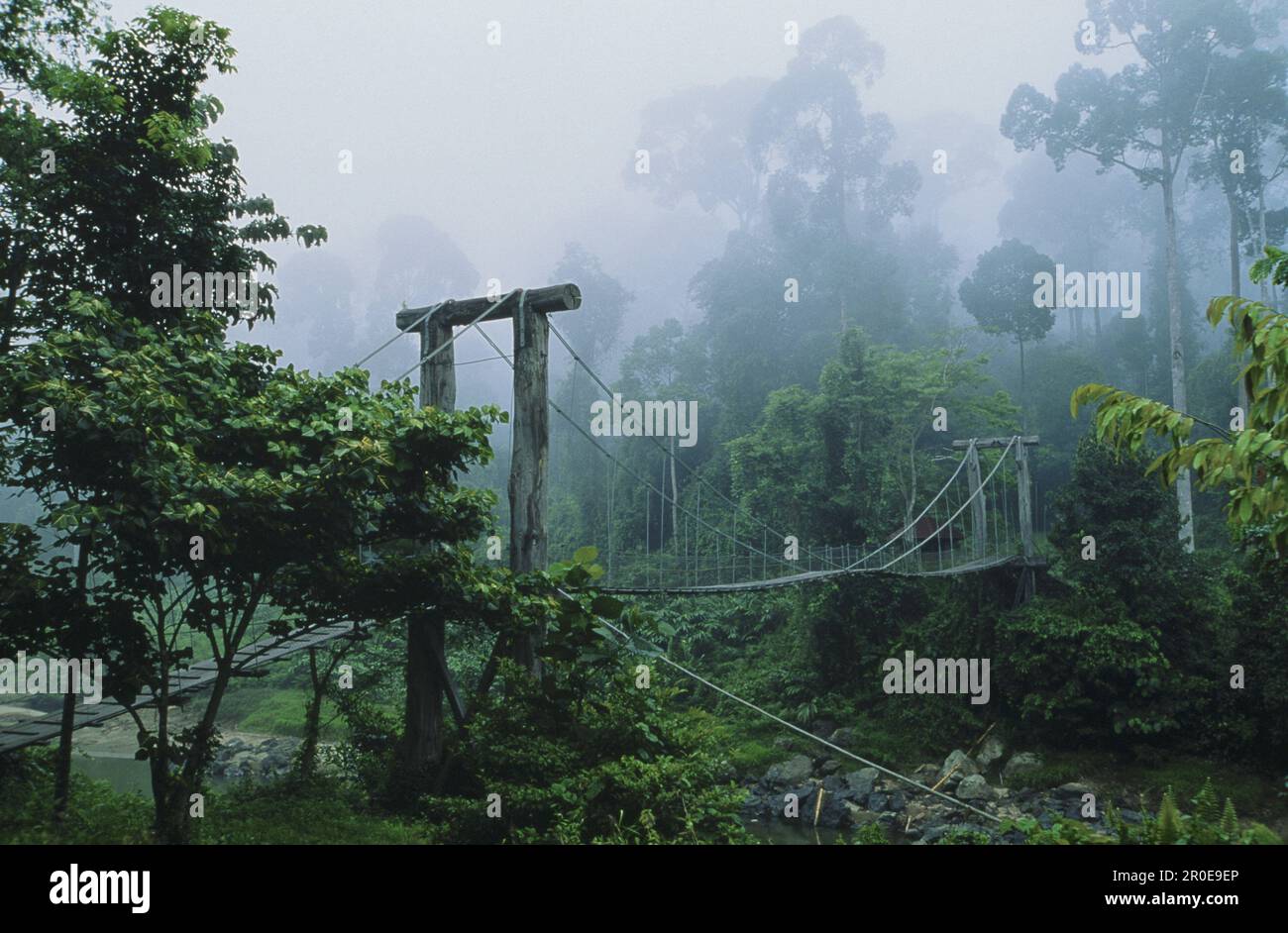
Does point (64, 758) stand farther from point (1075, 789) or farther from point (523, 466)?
point (1075, 789)

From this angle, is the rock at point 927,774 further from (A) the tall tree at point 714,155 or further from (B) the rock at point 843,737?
(A) the tall tree at point 714,155

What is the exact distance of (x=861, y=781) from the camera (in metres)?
8.99

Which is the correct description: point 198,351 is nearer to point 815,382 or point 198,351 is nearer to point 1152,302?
point 815,382

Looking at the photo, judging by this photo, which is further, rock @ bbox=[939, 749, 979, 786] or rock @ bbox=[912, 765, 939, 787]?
rock @ bbox=[912, 765, 939, 787]

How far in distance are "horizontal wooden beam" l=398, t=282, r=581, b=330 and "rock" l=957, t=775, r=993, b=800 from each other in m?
6.21

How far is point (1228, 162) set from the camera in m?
15.7

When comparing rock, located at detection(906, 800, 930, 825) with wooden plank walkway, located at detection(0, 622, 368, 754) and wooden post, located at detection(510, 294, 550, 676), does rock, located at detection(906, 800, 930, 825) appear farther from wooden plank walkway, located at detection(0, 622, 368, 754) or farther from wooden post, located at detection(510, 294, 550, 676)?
wooden plank walkway, located at detection(0, 622, 368, 754)

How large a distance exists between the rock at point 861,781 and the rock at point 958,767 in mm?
621

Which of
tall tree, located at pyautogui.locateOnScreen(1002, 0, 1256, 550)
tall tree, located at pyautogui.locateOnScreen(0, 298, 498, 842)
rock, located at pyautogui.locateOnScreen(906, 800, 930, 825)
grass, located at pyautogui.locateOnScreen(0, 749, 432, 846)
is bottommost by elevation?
Answer: rock, located at pyautogui.locateOnScreen(906, 800, 930, 825)

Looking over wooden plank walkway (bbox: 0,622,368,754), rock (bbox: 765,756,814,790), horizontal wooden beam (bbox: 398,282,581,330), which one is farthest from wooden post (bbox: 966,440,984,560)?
wooden plank walkway (bbox: 0,622,368,754)

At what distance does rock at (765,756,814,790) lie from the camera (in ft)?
30.6

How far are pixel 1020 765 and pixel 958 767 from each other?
1.77ft

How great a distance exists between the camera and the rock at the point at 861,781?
8852 mm
